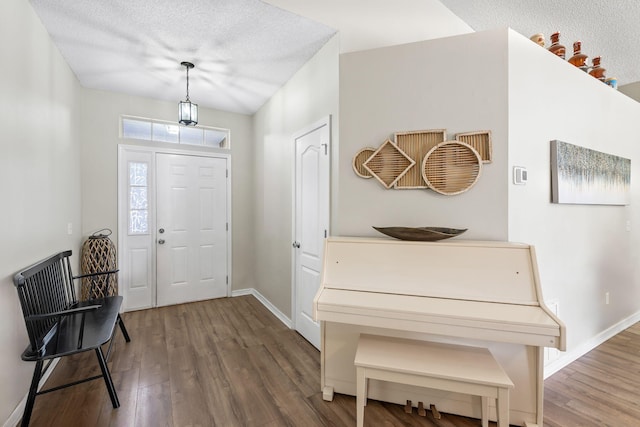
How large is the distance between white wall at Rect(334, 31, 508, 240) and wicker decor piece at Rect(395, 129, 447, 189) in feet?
0.17

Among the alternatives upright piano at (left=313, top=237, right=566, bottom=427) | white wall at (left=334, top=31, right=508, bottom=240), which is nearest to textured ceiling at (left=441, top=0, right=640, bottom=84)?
white wall at (left=334, top=31, right=508, bottom=240)

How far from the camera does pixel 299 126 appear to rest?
295 centimetres

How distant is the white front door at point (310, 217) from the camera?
2.52m

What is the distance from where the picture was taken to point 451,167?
6.26ft

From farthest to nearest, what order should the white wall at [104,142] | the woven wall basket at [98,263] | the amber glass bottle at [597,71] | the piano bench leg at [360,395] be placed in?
the white wall at [104,142] → the woven wall basket at [98,263] → the amber glass bottle at [597,71] → the piano bench leg at [360,395]

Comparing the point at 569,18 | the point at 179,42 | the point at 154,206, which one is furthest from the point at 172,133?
the point at 569,18

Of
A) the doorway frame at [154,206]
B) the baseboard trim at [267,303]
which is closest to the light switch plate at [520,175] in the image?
the baseboard trim at [267,303]

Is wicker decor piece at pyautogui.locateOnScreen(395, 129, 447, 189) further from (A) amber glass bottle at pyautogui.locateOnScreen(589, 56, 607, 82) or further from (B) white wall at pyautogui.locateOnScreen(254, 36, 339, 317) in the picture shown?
(A) amber glass bottle at pyautogui.locateOnScreen(589, 56, 607, 82)

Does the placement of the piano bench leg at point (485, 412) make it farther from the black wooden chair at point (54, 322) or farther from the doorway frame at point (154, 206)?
the doorway frame at point (154, 206)

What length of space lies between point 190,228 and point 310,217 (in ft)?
6.72

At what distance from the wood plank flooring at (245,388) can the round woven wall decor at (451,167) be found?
147cm

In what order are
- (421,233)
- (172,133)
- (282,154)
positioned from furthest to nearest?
1. (172,133)
2. (282,154)
3. (421,233)

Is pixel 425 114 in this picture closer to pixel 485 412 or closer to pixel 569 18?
pixel 485 412

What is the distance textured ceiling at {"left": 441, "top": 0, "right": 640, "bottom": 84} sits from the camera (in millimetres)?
2520
